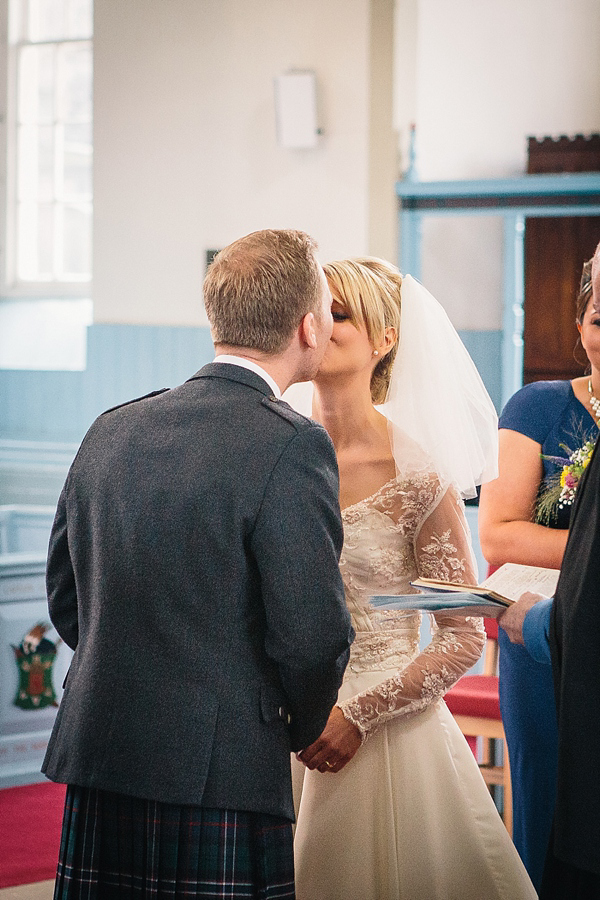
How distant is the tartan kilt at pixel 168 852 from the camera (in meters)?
1.54

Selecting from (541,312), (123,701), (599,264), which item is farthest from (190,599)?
(541,312)

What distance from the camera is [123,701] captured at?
1540 mm

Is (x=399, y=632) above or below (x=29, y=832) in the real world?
above

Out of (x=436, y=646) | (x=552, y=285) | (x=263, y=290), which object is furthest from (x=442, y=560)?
(x=552, y=285)

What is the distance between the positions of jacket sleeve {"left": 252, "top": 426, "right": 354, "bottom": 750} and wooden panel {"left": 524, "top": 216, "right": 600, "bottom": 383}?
436 cm

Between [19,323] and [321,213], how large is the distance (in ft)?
7.44

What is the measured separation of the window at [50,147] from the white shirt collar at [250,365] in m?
5.68

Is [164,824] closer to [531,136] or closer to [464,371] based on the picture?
[464,371]

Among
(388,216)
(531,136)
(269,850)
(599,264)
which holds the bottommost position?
(269,850)

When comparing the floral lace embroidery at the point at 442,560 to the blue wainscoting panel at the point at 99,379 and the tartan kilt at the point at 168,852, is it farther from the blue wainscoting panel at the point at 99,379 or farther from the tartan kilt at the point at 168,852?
the blue wainscoting panel at the point at 99,379

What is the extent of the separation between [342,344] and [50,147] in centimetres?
561

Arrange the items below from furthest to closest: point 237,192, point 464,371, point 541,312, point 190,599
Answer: point 237,192
point 541,312
point 464,371
point 190,599

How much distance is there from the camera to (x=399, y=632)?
6.98 feet

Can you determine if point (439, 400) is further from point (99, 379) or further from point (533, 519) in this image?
point (99, 379)
